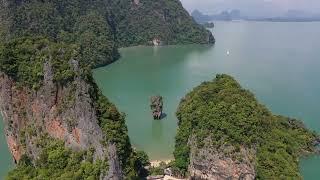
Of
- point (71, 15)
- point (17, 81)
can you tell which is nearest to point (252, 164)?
point (17, 81)

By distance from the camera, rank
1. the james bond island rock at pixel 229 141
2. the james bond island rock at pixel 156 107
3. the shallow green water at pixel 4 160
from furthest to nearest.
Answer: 1. the james bond island rock at pixel 156 107
2. the shallow green water at pixel 4 160
3. the james bond island rock at pixel 229 141

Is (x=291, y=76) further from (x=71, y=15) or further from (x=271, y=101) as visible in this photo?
(x=71, y=15)

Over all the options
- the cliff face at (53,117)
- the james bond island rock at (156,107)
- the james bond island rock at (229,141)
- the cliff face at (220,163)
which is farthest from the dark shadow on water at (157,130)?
the cliff face at (53,117)

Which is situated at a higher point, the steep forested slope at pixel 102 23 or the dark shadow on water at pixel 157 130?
the steep forested slope at pixel 102 23

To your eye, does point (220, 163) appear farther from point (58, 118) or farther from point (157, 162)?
point (58, 118)

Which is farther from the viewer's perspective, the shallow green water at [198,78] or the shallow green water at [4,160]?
the shallow green water at [198,78]

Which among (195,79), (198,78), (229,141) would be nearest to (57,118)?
(229,141)

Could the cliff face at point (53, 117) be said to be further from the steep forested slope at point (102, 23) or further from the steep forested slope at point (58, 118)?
the steep forested slope at point (102, 23)
